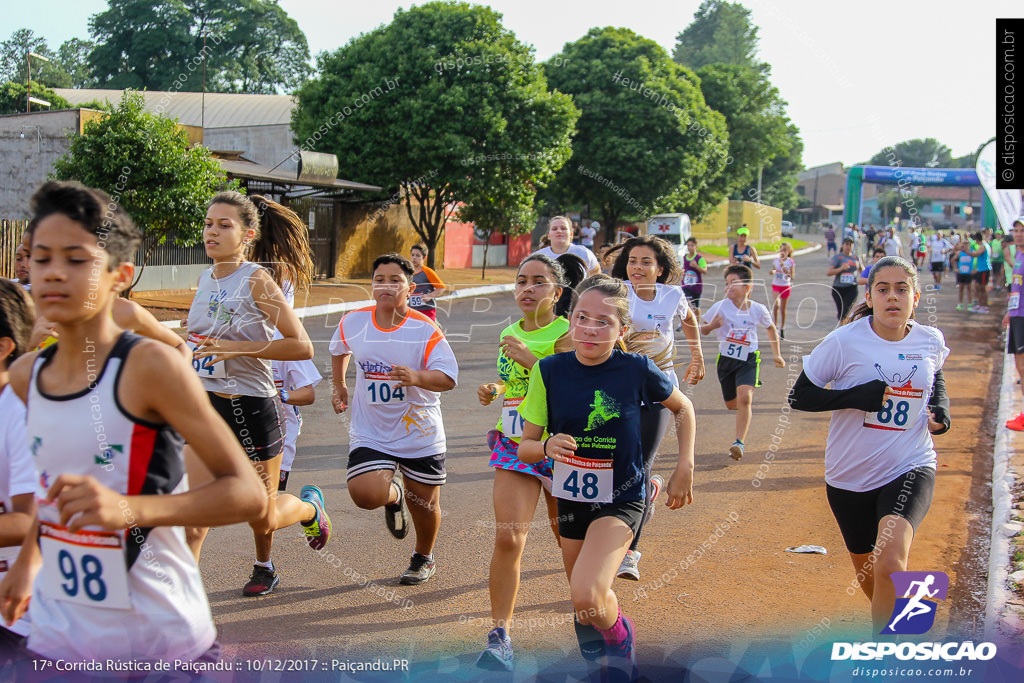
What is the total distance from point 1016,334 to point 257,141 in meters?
28.1

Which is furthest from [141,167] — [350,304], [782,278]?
[782,278]

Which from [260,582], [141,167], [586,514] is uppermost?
[141,167]

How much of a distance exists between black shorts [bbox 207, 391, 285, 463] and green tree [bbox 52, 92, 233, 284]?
12.2 m

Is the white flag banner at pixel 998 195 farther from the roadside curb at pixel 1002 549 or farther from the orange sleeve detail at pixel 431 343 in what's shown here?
the orange sleeve detail at pixel 431 343

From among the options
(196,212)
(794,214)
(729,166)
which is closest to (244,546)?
(196,212)

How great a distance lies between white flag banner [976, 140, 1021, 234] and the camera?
15.8m

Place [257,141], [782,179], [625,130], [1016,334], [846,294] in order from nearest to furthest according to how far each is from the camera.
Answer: [1016,334] → [846,294] → [257,141] → [625,130] → [782,179]

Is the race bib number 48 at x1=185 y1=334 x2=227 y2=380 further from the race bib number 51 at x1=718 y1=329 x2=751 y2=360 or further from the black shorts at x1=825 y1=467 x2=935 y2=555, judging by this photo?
the race bib number 51 at x1=718 y1=329 x2=751 y2=360

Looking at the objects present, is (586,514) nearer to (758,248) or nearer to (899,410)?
(899,410)

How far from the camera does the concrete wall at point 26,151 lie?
64.4 ft

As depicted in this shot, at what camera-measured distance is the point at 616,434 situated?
12.2 ft

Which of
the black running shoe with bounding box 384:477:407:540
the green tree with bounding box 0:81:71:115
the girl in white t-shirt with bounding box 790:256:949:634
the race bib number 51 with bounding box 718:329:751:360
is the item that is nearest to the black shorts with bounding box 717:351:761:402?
the race bib number 51 with bounding box 718:329:751:360

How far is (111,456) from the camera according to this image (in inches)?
83.7

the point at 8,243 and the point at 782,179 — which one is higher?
the point at 782,179
